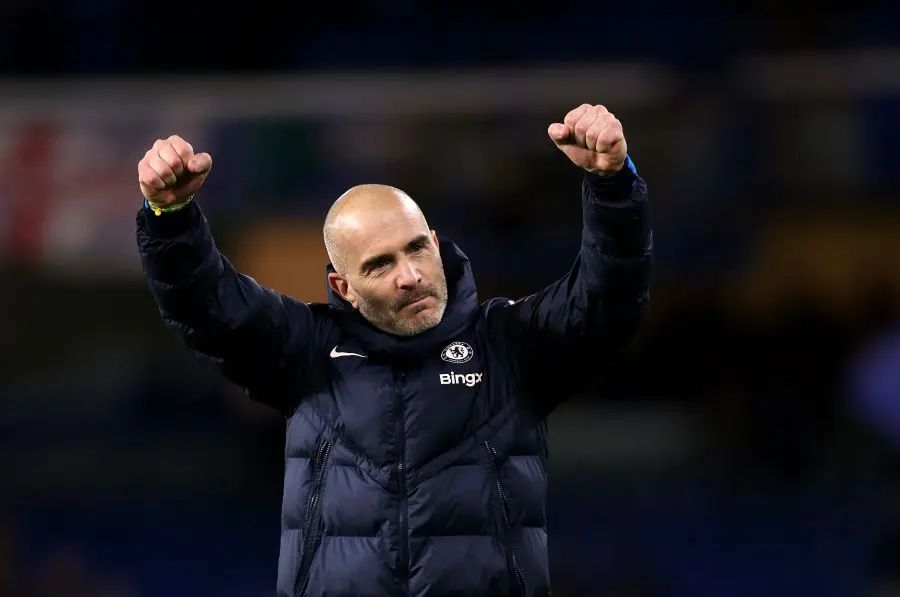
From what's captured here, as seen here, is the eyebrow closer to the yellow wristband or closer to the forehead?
the forehead

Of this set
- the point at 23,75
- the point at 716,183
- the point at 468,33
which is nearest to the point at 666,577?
the point at 716,183

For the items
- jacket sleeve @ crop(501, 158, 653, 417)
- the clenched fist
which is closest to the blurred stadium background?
jacket sleeve @ crop(501, 158, 653, 417)

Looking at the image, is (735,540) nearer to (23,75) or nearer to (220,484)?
(220,484)

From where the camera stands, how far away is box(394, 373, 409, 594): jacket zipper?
2.24m

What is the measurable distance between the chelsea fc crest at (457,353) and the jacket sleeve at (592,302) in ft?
0.30

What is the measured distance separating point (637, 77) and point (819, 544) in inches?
101

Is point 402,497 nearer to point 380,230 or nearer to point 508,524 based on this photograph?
point 508,524

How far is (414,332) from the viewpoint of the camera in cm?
240

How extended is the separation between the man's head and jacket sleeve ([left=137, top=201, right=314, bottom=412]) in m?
0.14

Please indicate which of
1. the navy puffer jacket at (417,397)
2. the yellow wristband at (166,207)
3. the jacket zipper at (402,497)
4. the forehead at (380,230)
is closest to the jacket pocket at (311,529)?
the navy puffer jacket at (417,397)

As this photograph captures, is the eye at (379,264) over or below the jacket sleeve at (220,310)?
over

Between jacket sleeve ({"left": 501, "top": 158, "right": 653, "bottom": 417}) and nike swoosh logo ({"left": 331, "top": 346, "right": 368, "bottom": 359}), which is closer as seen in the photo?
jacket sleeve ({"left": 501, "top": 158, "right": 653, "bottom": 417})

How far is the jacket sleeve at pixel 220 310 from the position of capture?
2.28 meters

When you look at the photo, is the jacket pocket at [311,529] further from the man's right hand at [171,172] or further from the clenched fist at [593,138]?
the clenched fist at [593,138]
